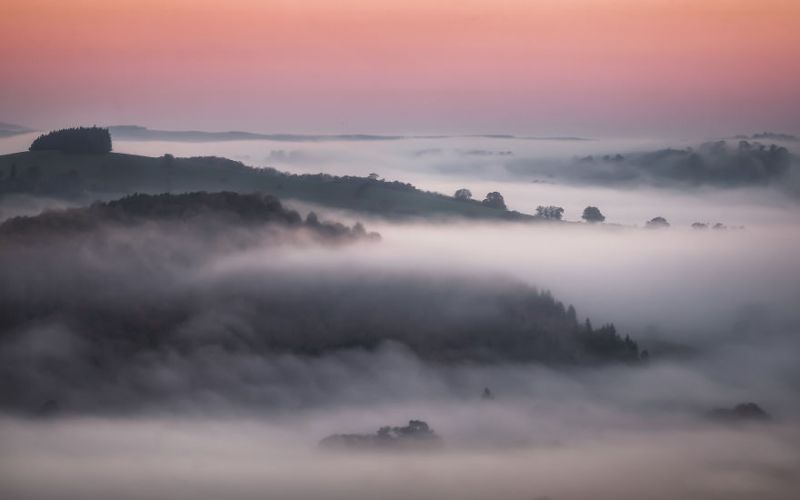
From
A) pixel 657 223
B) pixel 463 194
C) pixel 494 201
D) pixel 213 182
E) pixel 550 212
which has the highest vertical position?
pixel 463 194

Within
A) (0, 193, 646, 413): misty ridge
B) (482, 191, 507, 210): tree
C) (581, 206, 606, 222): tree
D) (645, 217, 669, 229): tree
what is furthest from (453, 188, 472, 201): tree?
(645, 217, 669, 229): tree

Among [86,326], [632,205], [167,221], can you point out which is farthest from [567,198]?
[86,326]

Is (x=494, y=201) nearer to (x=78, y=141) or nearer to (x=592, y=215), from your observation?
(x=592, y=215)

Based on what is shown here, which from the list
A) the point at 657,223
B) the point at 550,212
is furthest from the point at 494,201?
the point at 657,223

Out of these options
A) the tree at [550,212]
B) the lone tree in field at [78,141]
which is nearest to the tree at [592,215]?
the tree at [550,212]

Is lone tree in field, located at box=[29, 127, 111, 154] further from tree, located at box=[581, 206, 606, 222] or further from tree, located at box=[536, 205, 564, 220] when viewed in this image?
tree, located at box=[581, 206, 606, 222]

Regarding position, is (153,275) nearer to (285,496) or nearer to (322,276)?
(322,276)
